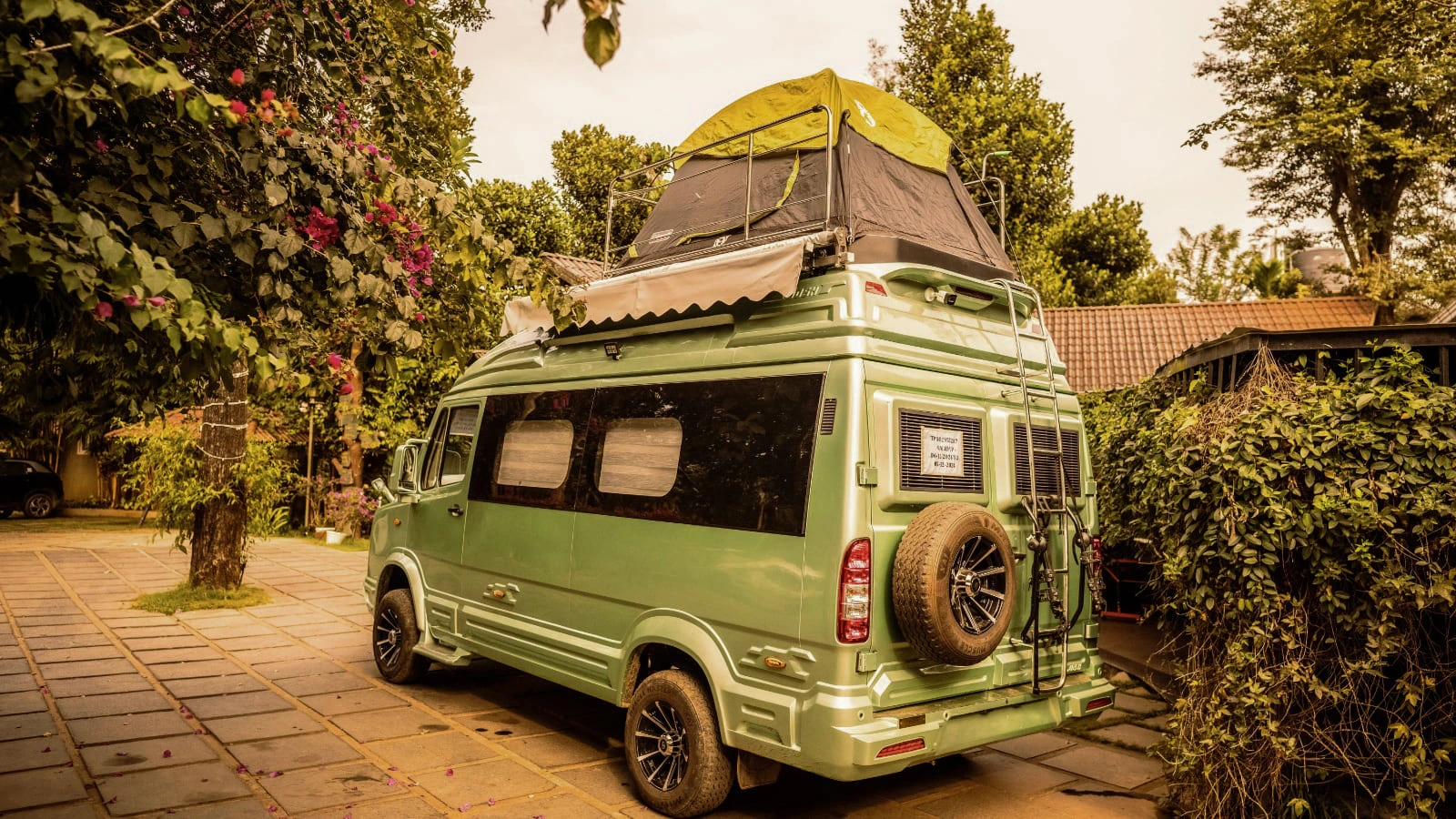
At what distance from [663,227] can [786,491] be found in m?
3.18

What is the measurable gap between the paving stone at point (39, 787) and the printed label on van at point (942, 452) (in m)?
4.51

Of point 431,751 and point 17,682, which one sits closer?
point 431,751

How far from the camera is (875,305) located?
14.3 ft

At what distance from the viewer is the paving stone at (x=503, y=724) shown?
5926 millimetres

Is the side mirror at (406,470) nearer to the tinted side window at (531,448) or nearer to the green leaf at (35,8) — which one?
the tinted side window at (531,448)

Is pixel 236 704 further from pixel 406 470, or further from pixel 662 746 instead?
pixel 662 746

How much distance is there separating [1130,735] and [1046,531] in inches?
91.9

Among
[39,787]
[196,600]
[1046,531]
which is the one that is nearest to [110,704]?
[39,787]

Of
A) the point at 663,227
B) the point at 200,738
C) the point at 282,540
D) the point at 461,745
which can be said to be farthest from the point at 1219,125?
the point at 282,540

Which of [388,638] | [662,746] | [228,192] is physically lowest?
[662,746]

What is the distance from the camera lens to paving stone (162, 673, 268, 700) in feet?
21.7

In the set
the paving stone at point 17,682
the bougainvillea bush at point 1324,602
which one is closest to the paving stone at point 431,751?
the paving stone at point 17,682

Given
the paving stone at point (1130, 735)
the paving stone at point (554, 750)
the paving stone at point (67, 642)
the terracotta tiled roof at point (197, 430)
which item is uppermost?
the terracotta tiled roof at point (197, 430)

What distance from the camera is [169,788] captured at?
4695 millimetres
